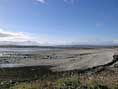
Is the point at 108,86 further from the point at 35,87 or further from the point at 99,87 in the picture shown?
the point at 35,87

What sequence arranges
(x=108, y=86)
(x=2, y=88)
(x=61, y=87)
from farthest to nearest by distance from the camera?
(x=2, y=88) < (x=108, y=86) < (x=61, y=87)

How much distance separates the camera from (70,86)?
10.8 m

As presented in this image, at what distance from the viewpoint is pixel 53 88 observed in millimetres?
10914

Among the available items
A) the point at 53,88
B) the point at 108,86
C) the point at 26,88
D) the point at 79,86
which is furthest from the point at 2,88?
the point at 108,86

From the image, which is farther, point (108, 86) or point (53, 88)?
point (108, 86)

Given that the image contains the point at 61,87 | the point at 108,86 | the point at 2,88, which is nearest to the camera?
the point at 61,87

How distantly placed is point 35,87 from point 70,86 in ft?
6.31

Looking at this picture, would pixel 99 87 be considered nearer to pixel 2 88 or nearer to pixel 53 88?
pixel 53 88

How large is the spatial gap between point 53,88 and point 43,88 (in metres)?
0.64

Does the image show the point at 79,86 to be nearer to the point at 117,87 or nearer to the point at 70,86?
the point at 70,86

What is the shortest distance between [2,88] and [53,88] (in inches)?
198

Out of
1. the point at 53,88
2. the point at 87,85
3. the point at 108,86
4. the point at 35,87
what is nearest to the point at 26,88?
the point at 35,87

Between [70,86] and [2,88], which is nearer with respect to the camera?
[70,86]

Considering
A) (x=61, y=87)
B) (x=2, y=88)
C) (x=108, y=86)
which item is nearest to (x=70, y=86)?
(x=61, y=87)
